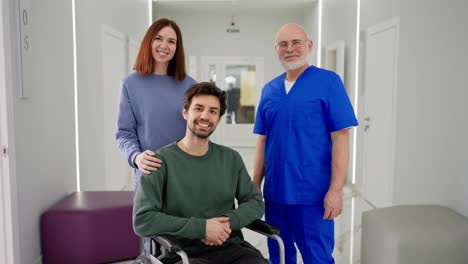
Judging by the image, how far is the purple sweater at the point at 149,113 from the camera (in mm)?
1714

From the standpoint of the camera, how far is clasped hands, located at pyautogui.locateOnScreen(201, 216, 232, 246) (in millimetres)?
1448

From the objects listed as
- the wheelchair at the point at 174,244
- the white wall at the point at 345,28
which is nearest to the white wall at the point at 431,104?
the white wall at the point at 345,28

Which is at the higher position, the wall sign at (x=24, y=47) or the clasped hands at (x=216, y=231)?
the wall sign at (x=24, y=47)

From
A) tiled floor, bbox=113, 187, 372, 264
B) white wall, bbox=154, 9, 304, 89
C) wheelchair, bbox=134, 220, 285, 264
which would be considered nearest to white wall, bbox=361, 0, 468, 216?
tiled floor, bbox=113, 187, 372, 264

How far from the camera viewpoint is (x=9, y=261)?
2197mm

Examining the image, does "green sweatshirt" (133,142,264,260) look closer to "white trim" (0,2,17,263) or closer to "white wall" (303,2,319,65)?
"white trim" (0,2,17,263)

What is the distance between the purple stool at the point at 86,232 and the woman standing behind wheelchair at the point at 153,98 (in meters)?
0.89

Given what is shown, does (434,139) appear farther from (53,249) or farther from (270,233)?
(53,249)

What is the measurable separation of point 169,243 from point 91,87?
2465mm

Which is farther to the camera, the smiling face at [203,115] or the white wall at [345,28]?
the white wall at [345,28]

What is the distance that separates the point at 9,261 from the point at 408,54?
306 cm

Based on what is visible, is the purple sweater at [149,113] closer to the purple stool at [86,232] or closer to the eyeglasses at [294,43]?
the eyeglasses at [294,43]

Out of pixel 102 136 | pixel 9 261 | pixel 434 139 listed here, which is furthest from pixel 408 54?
pixel 9 261

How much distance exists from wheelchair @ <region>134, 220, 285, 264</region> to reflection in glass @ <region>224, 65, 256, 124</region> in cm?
675
